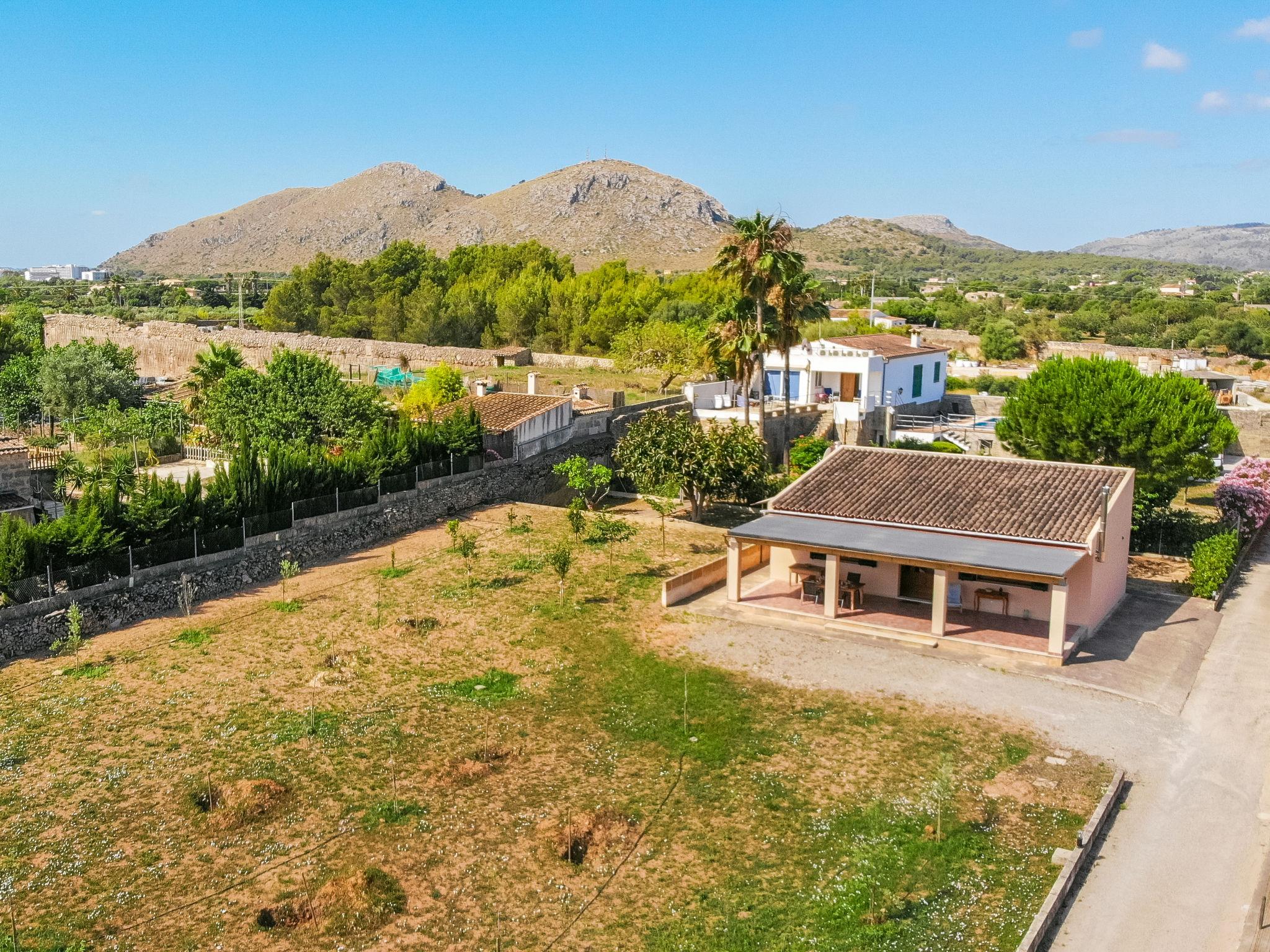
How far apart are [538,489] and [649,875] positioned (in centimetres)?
2588

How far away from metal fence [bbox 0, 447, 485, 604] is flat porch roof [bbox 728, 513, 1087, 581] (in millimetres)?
12495

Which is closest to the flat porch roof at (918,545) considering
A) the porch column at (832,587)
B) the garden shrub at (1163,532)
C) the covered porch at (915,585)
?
the covered porch at (915,585)

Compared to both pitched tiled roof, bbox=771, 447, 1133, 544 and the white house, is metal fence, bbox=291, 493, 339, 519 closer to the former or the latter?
pitched tiled roof, bbox=771, 447, 1133, 544

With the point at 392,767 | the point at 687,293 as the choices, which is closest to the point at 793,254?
the point at 392,767

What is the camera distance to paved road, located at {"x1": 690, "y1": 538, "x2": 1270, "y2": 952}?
13625 millimetres

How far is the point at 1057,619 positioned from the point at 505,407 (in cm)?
2336

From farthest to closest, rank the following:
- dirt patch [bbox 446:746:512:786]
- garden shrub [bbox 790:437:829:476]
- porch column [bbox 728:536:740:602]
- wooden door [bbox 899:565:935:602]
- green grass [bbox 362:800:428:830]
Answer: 1. garden shrub [bbox 790:437:829:476]
2. wooden door [bbox 899:565:935:602]
3. porch column [bbox 728:536:740:602]
4. dirt patch [bbox 446:746:512:786]
5. green grass [bbox 362:800:428:830]

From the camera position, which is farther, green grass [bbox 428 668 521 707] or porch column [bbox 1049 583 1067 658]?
porch column [bbox 1049 583 1067 658]

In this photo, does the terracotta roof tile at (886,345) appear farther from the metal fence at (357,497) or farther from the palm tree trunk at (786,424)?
the metal fence at (357,497)

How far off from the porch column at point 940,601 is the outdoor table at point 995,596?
1663 mm

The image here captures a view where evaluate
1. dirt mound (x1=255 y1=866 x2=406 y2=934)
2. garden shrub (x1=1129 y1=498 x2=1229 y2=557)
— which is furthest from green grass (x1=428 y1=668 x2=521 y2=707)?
garden shrub (x1=1129 y1=498 x2=1229 y2=557)

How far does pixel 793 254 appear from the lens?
36.9 meters

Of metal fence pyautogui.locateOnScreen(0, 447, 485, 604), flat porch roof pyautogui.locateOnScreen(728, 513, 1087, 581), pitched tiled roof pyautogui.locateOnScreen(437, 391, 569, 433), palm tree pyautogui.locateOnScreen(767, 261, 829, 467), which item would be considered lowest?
metal fence pyautogui.locateOnScreen(0, 447, 485, 604)

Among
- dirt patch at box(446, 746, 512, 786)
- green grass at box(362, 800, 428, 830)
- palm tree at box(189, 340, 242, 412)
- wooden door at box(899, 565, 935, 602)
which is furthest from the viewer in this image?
palm tree at box(189, 340, 242, 412)
